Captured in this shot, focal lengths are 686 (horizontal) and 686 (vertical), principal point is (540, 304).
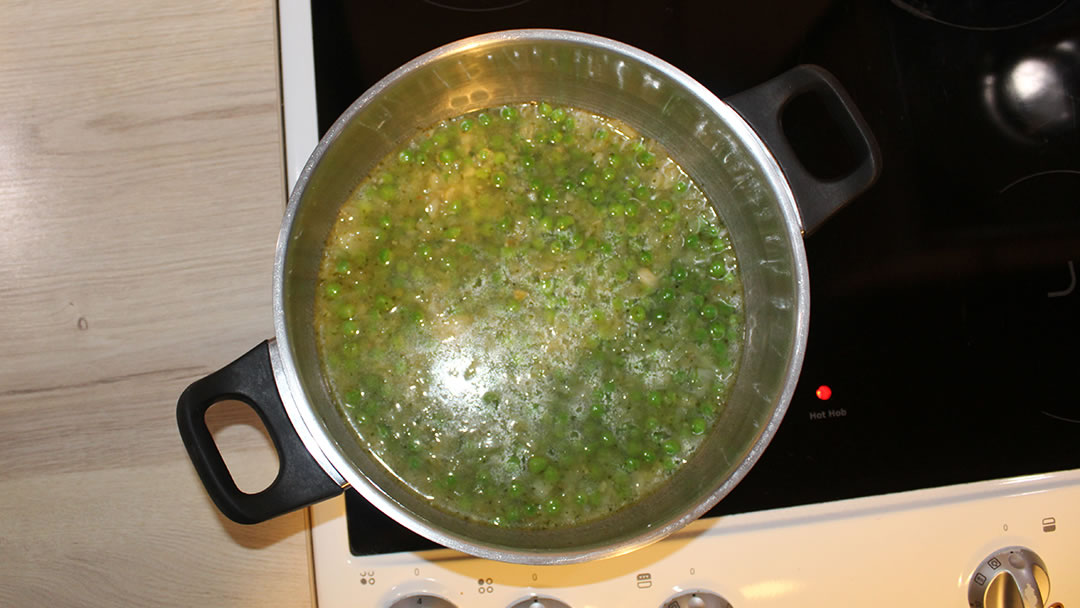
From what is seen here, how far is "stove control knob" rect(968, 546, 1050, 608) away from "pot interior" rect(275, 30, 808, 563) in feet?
1.51

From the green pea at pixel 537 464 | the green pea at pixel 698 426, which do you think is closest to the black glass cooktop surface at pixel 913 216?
the green pea at pixel 698 426

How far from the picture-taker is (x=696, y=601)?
1.09m

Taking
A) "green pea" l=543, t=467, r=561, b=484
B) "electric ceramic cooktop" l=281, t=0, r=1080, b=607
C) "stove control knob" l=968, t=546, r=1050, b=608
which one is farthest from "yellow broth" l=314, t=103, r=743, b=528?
"stove control knob" l=968, t=546, r=1050, b=608

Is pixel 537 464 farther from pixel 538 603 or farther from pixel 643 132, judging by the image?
pixel 643 132

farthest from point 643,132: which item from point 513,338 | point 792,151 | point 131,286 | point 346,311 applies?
point 131,286

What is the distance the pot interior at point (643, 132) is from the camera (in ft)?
3.20

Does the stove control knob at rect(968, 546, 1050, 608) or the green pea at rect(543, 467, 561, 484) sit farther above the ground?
the green pea at rect(543, 467, 561, 484)

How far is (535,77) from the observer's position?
1178 millimetres

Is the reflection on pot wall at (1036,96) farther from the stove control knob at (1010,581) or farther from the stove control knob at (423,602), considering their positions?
the stove control knob at (423,602)

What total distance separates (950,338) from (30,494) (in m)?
1.56

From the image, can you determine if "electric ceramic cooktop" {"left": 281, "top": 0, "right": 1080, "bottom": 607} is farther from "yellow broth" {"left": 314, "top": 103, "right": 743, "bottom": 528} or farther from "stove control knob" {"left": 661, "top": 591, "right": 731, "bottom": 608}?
"yellow broth" {"left": 314, "top": 103, "right": 743, "bottom": 528}

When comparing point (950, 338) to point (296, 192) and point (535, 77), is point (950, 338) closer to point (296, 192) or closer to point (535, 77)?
point (535, 77)

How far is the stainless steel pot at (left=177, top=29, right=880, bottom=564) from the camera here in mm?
960

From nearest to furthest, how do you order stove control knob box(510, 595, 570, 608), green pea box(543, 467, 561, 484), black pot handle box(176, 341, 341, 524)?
black pot handle box(176, 341, 341, 524)
stove control knob box(510, 595, 570, 608)
green pea box(543, 467, 561, 484)
